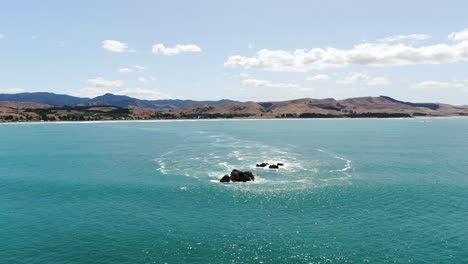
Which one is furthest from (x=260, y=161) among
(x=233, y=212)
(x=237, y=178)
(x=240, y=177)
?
(x=233, y=212)

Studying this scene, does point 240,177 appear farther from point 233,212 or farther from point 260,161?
point 260,161

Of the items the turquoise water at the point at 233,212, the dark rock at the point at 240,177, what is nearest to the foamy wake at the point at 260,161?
the turquoise water at the point at 233,212

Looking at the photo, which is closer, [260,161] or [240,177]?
[240,177]

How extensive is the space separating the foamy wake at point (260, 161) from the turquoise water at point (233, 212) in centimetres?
65

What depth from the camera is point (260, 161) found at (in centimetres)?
13675

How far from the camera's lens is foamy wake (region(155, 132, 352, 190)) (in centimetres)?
10388

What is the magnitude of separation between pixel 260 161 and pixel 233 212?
62421 millimetres

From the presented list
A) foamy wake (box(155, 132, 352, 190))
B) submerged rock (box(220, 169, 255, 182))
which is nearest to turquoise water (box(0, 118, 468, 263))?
foamy wake (box(155, 132, 352, 190))

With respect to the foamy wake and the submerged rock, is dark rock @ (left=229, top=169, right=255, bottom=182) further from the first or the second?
the foamy wake

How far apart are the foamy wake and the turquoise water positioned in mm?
645

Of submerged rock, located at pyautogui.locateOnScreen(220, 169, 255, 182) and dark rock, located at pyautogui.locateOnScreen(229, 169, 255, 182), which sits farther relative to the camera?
dark rock, located at pyautogui.locateOnScreen(229, 169, 255, 182)

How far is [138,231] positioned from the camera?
6600 centimetres

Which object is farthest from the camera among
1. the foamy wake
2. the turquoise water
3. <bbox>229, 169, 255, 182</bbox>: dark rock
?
the foamy wake

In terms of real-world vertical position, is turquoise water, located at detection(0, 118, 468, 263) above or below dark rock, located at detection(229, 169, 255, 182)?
below
